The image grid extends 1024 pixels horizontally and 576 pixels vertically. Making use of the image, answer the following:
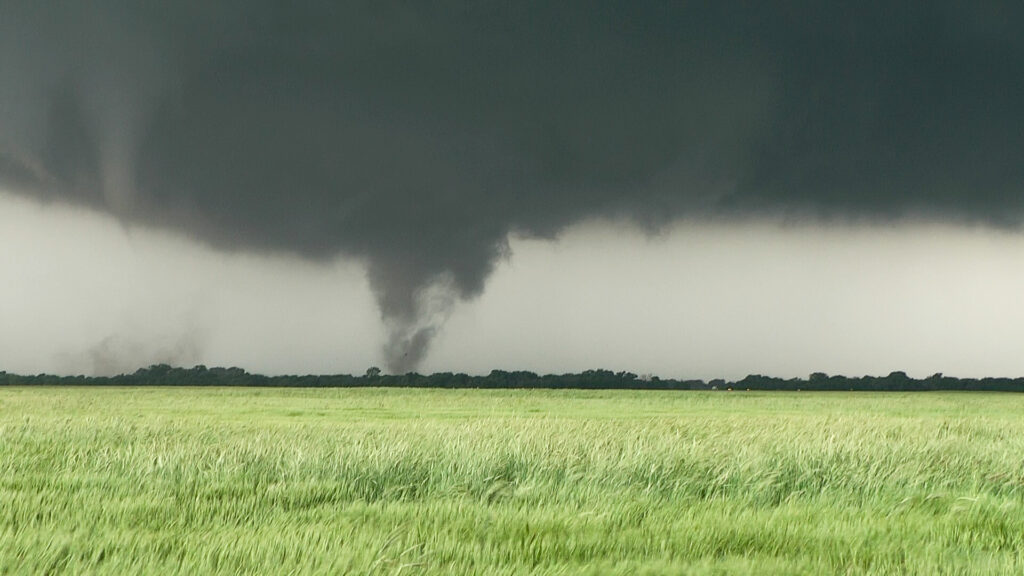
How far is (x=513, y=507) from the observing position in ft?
22.2

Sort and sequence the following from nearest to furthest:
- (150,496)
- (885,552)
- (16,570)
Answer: (16,570)
(885,552)
(150,496)

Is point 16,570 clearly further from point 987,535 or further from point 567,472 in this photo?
point 987,535

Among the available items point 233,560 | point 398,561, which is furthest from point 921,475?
point 233,560

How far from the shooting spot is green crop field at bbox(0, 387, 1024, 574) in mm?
4711

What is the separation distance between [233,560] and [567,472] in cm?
455

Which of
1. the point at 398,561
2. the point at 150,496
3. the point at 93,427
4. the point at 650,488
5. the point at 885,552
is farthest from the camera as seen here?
the point at 93,427

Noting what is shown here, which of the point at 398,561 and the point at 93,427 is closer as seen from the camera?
the point at 398,561

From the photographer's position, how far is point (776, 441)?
1164 centimetres

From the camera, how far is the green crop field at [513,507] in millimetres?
4711

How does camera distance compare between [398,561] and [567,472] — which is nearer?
[398,561]

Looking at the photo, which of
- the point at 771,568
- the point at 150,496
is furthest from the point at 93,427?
the point at 771,568

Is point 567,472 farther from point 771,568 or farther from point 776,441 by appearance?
point 776,441

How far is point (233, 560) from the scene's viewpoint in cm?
448

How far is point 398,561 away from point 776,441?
8.68m
